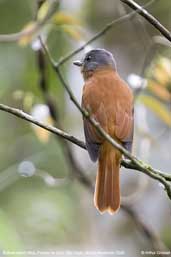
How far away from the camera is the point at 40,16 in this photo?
3873 millimetres

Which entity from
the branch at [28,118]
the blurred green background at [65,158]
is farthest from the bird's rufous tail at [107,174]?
the blurred green background at [65,158]

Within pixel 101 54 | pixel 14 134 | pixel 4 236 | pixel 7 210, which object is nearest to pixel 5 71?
pixel 14 134

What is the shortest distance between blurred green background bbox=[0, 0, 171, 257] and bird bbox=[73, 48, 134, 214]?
116cm

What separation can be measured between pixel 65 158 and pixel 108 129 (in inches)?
68.6

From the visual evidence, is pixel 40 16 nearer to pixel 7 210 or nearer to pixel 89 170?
pixel 89 170

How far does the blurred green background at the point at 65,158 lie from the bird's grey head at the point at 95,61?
2.25 ft

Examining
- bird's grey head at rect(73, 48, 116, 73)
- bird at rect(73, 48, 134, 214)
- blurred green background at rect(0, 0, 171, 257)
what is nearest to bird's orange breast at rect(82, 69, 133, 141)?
bird at rect(73, 48, 134, 214)

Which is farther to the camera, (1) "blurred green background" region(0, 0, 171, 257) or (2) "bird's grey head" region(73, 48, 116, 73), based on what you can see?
(1) "blurred green background" region(0, 0, 171, 257)

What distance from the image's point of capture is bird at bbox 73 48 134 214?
327 cm

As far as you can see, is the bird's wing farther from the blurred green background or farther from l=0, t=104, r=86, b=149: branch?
the blurred green background

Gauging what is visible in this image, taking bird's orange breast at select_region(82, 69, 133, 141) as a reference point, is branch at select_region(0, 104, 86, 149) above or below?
above

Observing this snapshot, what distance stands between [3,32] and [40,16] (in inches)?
104

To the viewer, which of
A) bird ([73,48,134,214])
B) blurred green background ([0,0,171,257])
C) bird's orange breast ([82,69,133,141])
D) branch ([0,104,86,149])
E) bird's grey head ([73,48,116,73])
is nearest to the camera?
branch ([0,104,86,149])

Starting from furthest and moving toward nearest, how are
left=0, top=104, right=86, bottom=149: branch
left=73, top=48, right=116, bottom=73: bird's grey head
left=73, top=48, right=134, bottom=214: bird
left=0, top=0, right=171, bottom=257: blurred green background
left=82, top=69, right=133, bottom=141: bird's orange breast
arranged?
left=0, top=0, right=171, bottom=257: blurred green background → left=73, top=48, right=116, bottom=73: bird's grey head → left=82, top=69, right=133, bottom=141: bird's orange breast → left=73, top=48, right=134, bottom=214: bird → left=0, top=104, right=86, bottom=149: branch
